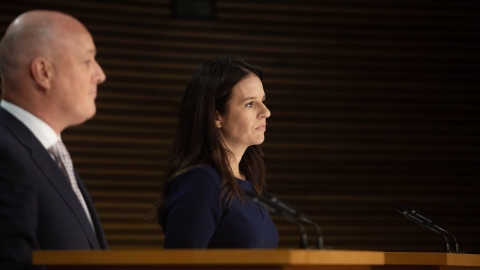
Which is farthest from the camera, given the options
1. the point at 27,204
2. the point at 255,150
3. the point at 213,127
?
the point at 255,150

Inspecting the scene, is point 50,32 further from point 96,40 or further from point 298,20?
point 298,20

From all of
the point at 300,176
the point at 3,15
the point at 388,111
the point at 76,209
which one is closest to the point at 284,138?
the point at 300,176

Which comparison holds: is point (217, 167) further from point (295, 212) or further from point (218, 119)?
point (295, 212)

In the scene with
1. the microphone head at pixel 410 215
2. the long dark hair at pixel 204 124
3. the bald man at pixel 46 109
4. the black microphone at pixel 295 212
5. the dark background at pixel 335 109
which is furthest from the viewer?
the dark background at pixel 335 109

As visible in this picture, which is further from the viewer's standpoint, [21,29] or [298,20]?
[298,20]

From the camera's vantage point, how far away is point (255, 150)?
3896mm

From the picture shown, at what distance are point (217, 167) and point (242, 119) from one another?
Result: 329mm

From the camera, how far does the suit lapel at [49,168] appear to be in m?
2.21

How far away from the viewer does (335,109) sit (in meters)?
6.80

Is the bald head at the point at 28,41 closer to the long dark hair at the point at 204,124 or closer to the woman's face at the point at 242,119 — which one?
the long dark hair at the point at 204,124

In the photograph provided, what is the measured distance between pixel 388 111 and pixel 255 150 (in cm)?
324

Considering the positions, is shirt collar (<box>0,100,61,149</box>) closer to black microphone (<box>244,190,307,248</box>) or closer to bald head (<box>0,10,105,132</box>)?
bald head (<box>0,10,105,132</box>)

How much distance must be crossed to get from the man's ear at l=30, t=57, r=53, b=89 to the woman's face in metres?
1.35

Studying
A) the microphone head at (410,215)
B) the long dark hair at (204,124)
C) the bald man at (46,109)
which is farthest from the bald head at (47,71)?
the microphone head at (410,215)
